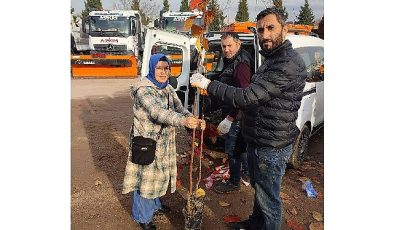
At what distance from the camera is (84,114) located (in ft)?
27.3

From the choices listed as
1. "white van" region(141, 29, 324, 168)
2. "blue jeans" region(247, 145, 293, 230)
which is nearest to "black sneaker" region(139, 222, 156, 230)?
"blue jeans" region(247, 145, 293, 230)

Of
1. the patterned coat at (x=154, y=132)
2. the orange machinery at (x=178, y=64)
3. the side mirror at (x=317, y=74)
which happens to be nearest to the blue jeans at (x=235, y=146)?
the patterned coat at (x=154, y=132)

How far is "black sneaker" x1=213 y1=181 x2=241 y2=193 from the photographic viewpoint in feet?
13.4

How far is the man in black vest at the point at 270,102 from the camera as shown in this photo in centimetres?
236

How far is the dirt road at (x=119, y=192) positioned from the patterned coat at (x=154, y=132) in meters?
0.54

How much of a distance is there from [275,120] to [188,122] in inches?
26.5

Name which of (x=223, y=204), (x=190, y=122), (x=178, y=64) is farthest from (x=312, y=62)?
(x=178, y=64)

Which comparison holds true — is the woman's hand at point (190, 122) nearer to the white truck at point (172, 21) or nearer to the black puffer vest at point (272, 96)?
the black puffer vest at point (272, 96)

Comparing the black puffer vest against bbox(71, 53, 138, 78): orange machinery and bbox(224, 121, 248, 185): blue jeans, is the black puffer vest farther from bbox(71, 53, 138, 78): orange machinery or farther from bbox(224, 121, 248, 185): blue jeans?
bbox(71, 53, 138, 78): orange machinery

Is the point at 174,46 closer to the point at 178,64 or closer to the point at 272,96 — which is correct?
the point at 272,96

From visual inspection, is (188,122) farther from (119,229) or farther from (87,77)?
(87,77)

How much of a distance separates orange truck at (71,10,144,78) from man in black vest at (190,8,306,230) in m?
12.8

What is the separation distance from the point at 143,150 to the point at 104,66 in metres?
12.6

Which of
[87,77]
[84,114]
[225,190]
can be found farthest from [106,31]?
[225,190]
